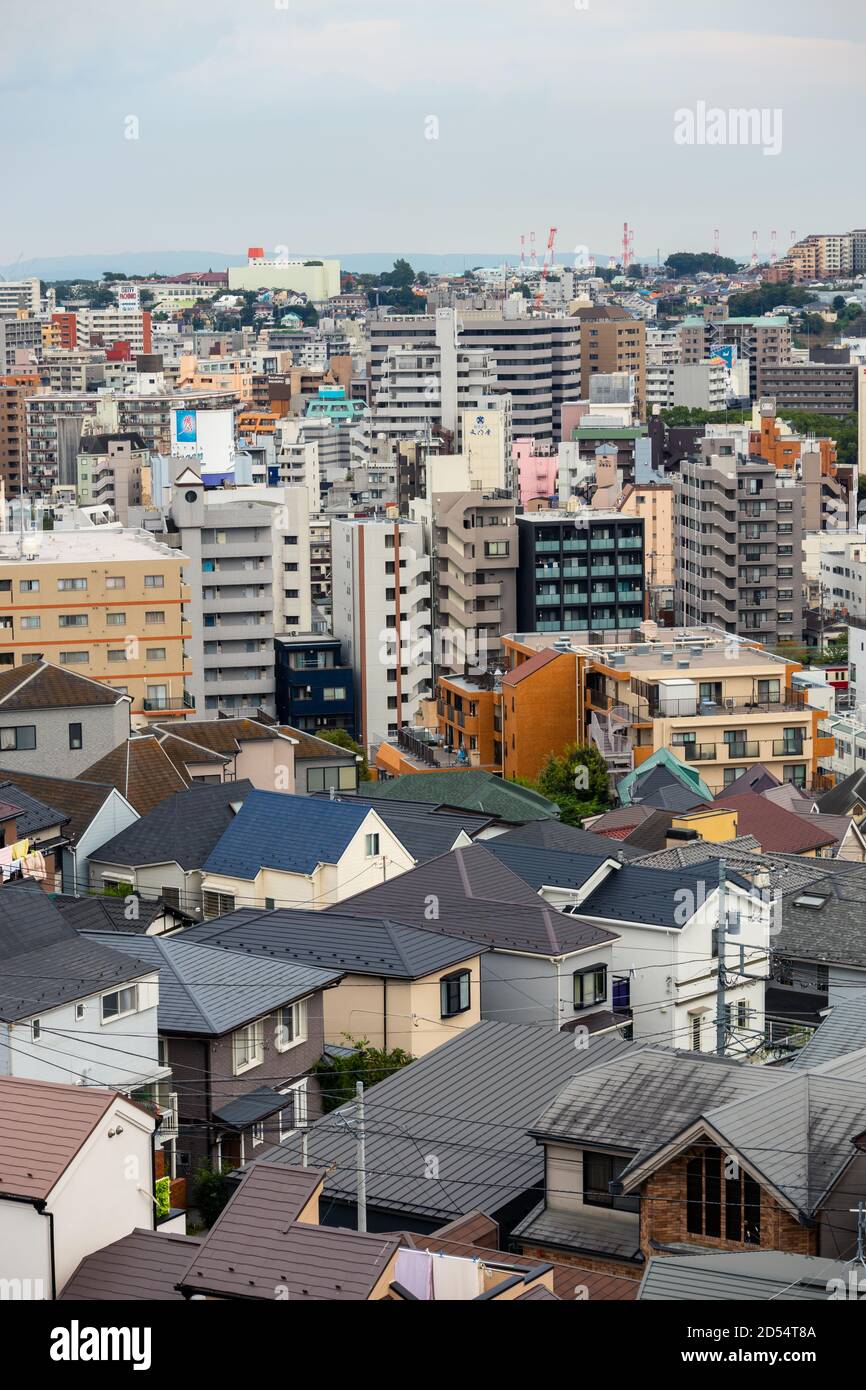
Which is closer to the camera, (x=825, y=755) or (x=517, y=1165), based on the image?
(x=517, y=1165)

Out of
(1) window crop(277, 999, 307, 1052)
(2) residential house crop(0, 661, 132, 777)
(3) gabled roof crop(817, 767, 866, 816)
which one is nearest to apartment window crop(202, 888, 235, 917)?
(1) window crop(277, 999, 307, 1052)

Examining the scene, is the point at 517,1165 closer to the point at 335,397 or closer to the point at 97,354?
the point at 335,397

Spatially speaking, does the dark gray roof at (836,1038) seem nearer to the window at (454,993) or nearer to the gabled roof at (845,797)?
the window at (454,993)

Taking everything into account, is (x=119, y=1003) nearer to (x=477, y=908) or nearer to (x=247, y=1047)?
(x=247, y=1047)

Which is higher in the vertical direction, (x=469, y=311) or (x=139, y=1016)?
(x=469, y=311)

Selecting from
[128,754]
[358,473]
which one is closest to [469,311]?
[358,473]

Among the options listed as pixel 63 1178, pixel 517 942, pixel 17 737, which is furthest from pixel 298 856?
pixel 63 1178
